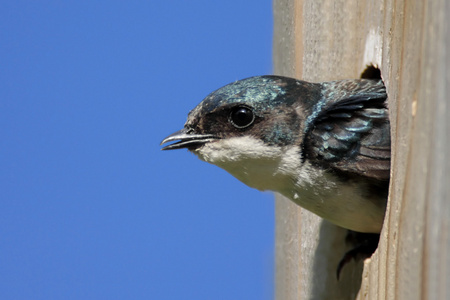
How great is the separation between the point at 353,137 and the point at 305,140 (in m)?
0.11

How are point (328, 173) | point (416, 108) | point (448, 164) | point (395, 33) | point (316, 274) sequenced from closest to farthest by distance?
point (448, 164) → point (416, 108) → point (395, 33) → point (328, 173) → point (316, 274)

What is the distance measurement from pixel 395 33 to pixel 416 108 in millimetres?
266

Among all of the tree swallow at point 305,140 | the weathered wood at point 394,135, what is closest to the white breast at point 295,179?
the tree swallow at point 305,140

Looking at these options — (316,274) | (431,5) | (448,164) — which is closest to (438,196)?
(448,164)

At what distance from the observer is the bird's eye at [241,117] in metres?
1.76

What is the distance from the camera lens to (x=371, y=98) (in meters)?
1.70

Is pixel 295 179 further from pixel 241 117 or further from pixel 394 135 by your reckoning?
pixel 394 135

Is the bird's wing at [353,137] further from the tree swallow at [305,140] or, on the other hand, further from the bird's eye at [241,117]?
the bird's eye at [241,117]

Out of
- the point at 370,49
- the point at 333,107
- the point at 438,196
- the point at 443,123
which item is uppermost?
the point at 370,49

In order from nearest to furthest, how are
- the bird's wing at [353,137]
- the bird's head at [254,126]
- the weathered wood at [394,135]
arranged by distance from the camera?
1. the weathered wood at [394,135]
2. the bird's wing at [353,137]
3. the bird's head at [254,126]

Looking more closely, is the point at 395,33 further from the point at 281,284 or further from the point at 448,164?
the point at 281,284

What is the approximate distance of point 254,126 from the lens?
177 centimetres

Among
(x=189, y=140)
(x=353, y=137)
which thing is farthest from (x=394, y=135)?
(x=189, y=140)

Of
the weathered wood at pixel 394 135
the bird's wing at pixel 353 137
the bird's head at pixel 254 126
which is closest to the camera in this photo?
the weathered wood at pixel 394 135
